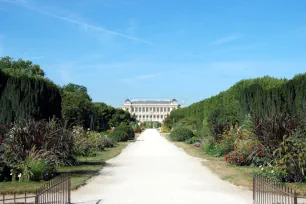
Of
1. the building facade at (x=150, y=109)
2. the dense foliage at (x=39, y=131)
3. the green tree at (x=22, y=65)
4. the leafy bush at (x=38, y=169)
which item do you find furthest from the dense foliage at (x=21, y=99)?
→ the building facade at (x=150, y=109)

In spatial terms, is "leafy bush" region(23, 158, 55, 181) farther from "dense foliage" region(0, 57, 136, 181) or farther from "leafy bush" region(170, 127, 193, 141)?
"leafy bush" region(170, 127, 193, 141)

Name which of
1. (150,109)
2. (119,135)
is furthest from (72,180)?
(150,109)

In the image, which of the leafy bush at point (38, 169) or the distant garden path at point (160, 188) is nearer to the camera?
the distant garden path at point (160, 188)

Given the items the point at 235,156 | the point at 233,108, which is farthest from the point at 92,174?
the point at 233,108

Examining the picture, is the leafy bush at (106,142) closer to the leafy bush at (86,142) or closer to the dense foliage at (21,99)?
the leafy bush at (86,142)

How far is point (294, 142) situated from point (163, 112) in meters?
143

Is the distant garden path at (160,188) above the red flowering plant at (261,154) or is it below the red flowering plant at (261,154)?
below

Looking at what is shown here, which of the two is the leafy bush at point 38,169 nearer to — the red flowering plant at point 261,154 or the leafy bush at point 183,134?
the red flowering plant at point 261,154

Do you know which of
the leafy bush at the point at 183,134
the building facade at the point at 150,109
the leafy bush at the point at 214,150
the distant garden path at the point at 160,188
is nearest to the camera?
the distant garden path at the point at 160,188

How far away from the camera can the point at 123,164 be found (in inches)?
629

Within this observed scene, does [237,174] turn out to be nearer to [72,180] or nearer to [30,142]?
[72,180]

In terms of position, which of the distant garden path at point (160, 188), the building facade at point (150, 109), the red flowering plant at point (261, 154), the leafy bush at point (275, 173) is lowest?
the distant garden path at point (160, 188)

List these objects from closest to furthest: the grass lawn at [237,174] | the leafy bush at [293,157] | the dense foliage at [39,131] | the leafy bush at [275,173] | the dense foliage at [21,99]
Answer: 1. the grass lawn at [237,174]
2. the leafy bush at [293,157]
3. the leafy bush at [275,173]
4. the dense foliage at [39,131]
5. the dense foliage at [21,99]

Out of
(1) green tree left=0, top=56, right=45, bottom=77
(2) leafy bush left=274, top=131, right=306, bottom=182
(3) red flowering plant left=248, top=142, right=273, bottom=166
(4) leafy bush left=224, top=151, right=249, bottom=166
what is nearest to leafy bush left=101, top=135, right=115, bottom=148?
(4) leafy bush left=224, top=151, right=249, bottom=166
